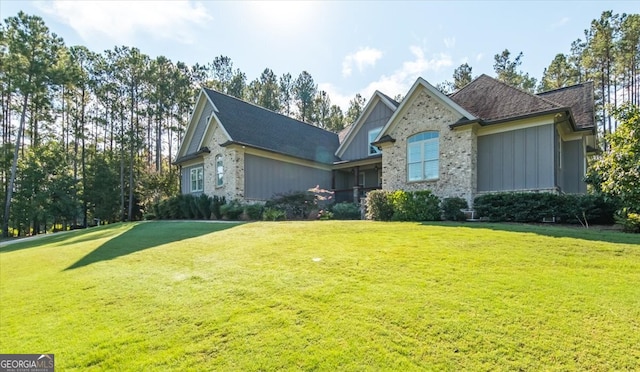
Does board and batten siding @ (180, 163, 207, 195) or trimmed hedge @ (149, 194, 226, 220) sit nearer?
trimmed hedge @ (149, 194, 226, 220)

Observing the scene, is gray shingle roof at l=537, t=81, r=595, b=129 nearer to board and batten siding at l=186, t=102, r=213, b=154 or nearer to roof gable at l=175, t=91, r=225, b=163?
roof gable at l=175, t=91, r=225, b=163

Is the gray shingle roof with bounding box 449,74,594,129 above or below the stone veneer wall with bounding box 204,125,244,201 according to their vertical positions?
above

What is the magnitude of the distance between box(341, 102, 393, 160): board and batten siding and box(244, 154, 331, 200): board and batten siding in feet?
9.08

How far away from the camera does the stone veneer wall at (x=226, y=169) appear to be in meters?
18.4

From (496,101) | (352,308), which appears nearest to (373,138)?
(496,101)

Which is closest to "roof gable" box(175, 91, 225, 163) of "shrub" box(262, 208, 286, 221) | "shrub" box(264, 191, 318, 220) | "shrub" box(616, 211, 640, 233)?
"shrub" box(264, 191, 318, 220)

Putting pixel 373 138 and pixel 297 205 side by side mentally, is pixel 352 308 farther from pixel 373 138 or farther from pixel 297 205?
pixel 373 138

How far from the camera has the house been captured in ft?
41.4

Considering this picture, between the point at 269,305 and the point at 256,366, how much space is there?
3.95ft

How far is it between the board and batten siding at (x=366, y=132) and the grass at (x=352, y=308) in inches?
524

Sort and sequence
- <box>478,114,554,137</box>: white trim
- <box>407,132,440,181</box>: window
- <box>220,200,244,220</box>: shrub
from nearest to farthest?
<box>478,114,554,137</box>: white trim < <box>407,132,440,181</box>: window < <box>220,200,244,220</box>: shrub

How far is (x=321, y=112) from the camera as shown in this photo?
47188 mm

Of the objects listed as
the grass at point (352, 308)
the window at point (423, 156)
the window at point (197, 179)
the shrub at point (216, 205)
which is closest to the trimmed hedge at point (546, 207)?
the grass at point (352, 308)

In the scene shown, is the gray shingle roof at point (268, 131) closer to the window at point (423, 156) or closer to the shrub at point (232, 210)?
the shrub at point (232, 210)
